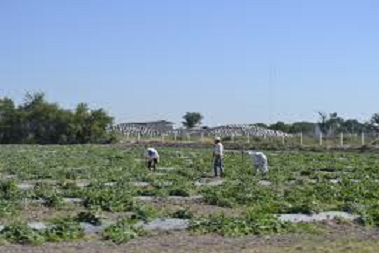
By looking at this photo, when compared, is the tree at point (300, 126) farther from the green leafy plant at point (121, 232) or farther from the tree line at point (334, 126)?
the green leafy plant at point (121, 232)

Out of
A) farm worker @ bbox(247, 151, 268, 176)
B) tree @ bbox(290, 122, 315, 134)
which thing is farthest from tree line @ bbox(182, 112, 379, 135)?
farm worker @ bbox(247, 151, 268, 176)

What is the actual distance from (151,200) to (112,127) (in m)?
66.3

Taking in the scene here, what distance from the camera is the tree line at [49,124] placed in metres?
79.7

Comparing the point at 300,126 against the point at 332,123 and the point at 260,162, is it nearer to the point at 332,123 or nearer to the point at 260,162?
the point at 332,123

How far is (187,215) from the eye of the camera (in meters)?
15.3

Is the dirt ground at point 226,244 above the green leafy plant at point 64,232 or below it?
below

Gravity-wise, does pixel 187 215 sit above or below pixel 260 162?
below

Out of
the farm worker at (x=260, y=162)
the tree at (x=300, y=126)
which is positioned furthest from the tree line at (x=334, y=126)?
the farm worker at (x=260, y=162)

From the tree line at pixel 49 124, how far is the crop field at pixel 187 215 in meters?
53.5

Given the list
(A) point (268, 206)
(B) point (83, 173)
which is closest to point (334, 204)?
(A) point (268, 206)

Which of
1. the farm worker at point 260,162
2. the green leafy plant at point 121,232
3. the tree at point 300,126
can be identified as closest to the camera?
the green leafy plant at point 121,232

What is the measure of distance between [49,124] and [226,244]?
7089 cm

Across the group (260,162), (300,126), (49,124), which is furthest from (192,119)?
(260,162)

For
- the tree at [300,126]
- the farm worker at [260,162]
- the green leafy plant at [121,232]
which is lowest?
the green leafy plant at [121,232]
